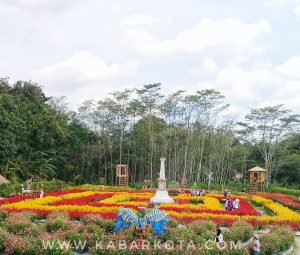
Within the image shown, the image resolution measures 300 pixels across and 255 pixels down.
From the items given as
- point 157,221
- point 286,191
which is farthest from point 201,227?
point 286,191

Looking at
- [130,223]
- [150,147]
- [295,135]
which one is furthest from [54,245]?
[295,135]

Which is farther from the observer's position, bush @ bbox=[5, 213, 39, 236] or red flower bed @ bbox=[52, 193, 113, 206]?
red flower bed @ bbox=[52, 193, 113, 206]

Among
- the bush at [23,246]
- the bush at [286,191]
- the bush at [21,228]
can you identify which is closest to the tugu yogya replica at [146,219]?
the bush at [21,228]

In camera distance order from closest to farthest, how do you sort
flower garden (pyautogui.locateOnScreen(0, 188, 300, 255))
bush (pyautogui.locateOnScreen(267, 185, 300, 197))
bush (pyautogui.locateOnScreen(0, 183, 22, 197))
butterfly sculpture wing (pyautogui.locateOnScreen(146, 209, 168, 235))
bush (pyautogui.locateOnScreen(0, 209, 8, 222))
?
flower garden (pyautogui.locateOnScreen(0, 188, 300, 255)), butterfly sculpture wing (pyautogui.locateOnScreen(146, 209, 168, 235)), bush (pyautogui.locateOnScreen(0, 209, 8, 222)), bush (pyautogui.locateOnScreen(0, 183, 22, 197)), bush (pyautogui.locateOnScreen(267, 185, 300, 197))

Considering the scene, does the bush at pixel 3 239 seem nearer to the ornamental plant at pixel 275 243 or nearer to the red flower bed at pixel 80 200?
the ornamental plant at pixel 275 243

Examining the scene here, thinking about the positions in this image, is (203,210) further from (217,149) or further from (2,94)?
(217,149)

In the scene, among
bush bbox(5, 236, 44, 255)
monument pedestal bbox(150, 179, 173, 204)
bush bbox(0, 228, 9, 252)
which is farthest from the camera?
monument pedestal bbox(150, 179, 173, 204)

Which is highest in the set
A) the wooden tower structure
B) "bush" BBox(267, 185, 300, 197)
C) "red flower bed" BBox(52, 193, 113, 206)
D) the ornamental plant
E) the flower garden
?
the wooden tower structure

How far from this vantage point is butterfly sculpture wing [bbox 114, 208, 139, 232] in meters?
10.9

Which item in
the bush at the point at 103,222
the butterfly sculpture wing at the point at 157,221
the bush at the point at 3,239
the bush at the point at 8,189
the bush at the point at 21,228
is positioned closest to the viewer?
the bush at the point at 3,239

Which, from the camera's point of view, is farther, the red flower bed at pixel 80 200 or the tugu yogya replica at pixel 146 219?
the red flower bed at pixel 80 200

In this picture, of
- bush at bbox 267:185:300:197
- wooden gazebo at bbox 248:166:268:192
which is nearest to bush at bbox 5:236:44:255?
bush at bbox 267:185:300:197

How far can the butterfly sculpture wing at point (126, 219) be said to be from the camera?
35.6 feet

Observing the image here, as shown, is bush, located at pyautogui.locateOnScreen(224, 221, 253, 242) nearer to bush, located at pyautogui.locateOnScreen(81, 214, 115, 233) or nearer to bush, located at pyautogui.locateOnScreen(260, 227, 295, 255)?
bush, located at pyautogui.locateOnScreen(260, 227, 295, 255)
